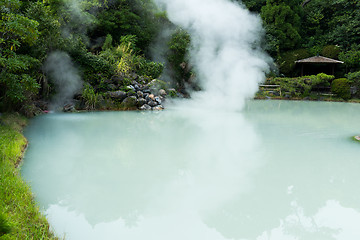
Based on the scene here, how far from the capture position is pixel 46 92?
978 cm

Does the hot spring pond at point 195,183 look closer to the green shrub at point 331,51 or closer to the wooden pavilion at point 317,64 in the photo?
the wooden pavilion at point 317,64

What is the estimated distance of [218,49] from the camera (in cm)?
1371

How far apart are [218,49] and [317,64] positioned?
32.7ft

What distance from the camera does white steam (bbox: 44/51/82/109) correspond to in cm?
964

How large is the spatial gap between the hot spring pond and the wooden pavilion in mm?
12997

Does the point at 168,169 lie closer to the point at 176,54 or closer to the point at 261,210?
the point at 261,210

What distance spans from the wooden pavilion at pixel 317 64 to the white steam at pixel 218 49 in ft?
16.5

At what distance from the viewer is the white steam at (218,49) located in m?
13.6

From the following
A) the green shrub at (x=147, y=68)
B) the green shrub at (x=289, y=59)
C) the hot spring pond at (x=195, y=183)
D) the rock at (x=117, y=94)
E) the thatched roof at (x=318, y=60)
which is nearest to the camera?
the hot spring pond at (x=195, y=183)

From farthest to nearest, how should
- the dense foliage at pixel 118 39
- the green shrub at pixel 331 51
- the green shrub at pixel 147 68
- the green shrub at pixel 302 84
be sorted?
the green shrub at pixel 331 51, the green shrub at pixel 302 84, the green shrub at pixel 147 68, the dense foliage at pixel 118 39

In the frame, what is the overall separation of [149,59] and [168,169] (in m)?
12.7

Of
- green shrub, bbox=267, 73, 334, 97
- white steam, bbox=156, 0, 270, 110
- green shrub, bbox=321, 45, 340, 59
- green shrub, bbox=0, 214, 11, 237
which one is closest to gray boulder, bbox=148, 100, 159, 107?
white steam, bbox=156, 0, 270, 110

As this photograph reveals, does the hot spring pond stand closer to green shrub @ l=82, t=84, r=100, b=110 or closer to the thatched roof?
green shrub @ l=82, t=84, r=100, b=110

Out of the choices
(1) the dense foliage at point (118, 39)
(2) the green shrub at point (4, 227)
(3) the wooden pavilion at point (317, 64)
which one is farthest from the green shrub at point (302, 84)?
(2) the green shrub at point (4, 227)
